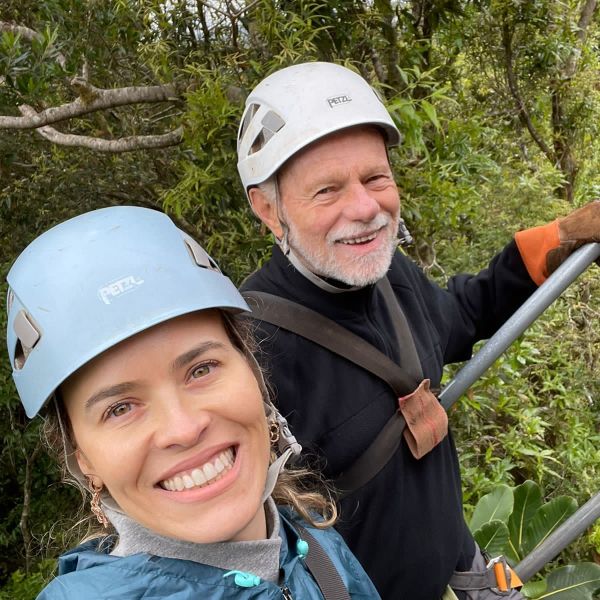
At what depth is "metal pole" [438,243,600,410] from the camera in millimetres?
1886

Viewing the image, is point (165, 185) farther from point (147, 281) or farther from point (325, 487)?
point (147, 281)

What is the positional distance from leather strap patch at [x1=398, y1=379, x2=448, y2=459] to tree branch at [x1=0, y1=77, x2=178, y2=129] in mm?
2214

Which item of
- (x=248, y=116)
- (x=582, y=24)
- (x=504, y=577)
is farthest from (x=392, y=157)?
(x=582, y=24)

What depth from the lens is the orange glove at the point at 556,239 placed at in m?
1.99

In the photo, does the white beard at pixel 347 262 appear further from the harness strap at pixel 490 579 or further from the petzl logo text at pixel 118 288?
the harness strap at pixel 490 579

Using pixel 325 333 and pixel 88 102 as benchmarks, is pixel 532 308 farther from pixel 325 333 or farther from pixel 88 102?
pixel 88 102

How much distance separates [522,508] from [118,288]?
259cm

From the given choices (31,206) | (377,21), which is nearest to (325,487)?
(377,21)

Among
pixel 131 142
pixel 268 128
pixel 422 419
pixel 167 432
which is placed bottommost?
pixel 422 419

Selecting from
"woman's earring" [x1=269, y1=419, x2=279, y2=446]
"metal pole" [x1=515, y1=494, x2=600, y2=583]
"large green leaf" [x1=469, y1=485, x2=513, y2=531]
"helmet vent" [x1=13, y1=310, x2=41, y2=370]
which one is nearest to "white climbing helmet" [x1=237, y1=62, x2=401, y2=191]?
"woman's earring" [x1=269, y1=419, x2=279, y2=446]

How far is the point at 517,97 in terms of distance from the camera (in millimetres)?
5566

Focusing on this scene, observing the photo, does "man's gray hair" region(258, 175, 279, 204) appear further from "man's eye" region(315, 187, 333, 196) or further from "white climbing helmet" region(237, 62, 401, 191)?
"man's eye" region(315, 187, 333, 196)

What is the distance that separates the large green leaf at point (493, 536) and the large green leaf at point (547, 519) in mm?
281

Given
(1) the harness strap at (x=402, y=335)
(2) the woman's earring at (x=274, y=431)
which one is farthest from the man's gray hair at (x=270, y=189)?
(2) the woman's earring at (x=274, y=431)
